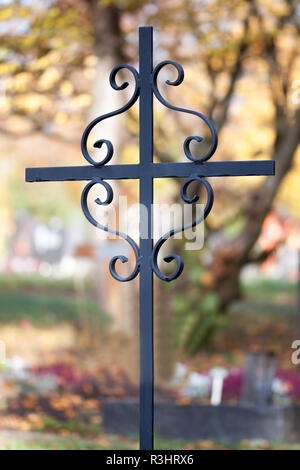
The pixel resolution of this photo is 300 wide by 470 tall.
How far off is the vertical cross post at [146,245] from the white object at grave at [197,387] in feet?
16.3

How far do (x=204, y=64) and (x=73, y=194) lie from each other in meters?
12.2

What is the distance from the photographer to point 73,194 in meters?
21.5

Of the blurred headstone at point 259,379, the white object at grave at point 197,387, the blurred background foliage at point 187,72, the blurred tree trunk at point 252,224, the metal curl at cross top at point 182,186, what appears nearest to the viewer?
the metal curl at cross top at point 182,186

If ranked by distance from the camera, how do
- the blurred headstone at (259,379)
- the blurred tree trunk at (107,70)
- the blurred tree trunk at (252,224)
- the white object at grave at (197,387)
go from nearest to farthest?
the blurred headstone at (259,379) → the white object at grave at (197,387) → the blurred tree trunk at (107,70) → the blurred tree trunk at (252,224)

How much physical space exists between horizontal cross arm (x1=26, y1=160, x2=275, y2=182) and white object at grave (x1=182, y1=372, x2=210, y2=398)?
16.8 ft

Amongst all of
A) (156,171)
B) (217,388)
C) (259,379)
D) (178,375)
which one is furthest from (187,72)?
(156,171)

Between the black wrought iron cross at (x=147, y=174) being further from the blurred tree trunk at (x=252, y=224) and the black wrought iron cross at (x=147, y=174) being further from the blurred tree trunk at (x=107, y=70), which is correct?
the blurred tree trunk at (x=252, y=224)

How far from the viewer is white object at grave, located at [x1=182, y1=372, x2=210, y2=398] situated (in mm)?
7453

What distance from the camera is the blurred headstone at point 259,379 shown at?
247 inches

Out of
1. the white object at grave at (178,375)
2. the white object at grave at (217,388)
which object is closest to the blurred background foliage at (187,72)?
the white object at grave at (178,375)

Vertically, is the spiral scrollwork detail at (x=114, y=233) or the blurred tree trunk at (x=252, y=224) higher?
the blurred tree trunk at (x=252, y=224)

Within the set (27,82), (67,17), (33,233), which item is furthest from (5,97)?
(33,233)

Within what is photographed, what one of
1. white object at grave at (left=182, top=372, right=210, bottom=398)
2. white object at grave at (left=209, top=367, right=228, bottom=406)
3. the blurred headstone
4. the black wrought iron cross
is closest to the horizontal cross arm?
the black wrought iron cross
